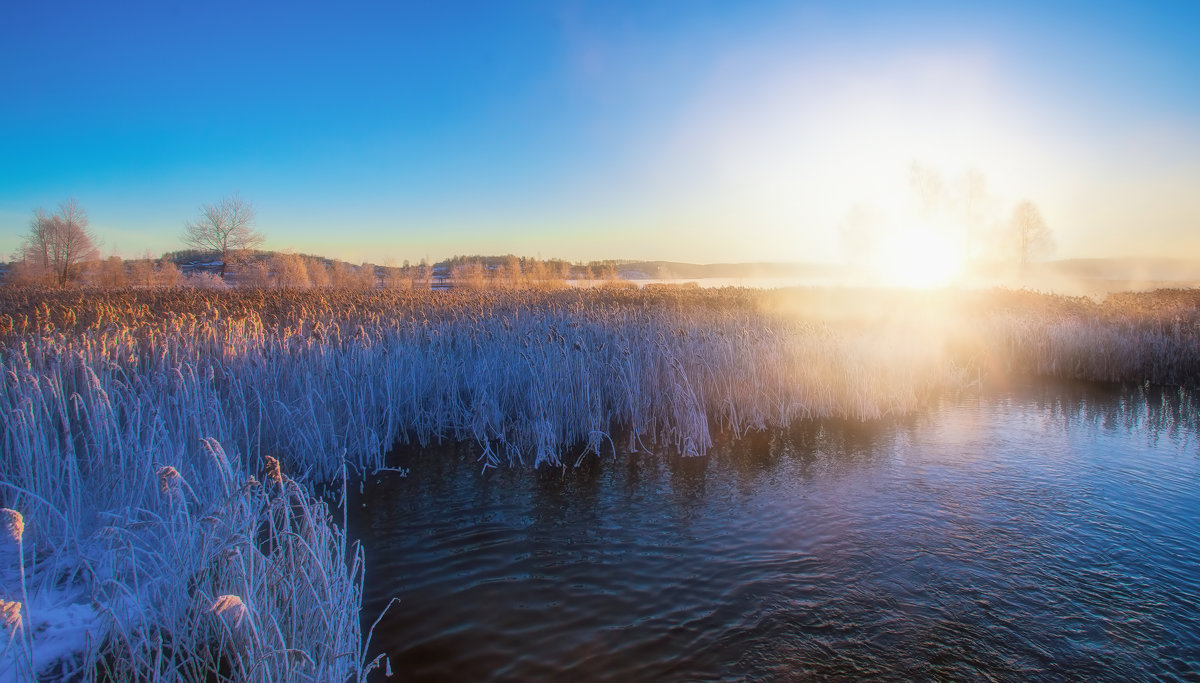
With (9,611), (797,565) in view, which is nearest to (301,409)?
(9,611)

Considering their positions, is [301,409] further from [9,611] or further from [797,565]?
[797,565]

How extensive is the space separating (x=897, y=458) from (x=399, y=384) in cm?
634

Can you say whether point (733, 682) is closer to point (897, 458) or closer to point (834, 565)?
point (834, 565)

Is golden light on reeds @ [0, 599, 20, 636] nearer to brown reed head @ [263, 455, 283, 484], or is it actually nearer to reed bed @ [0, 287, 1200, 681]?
reed bed @ [0, 287, 1200, 681]

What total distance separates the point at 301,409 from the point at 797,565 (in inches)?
207

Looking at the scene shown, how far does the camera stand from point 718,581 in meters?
4.12

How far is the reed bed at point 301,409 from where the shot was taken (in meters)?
2.74

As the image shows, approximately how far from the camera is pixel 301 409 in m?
6.29

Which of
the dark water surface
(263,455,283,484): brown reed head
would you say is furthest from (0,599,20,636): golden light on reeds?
the dark water surface

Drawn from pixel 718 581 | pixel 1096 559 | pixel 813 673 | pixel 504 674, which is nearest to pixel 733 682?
pixel 813 673

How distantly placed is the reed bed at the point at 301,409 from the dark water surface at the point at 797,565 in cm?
72

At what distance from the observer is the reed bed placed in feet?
9.00

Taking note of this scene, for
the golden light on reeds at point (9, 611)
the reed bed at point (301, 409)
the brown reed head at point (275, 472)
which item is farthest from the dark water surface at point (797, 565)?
the golden light on reeds at point (9, 611)

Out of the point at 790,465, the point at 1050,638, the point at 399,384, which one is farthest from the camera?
the point at 399,384
